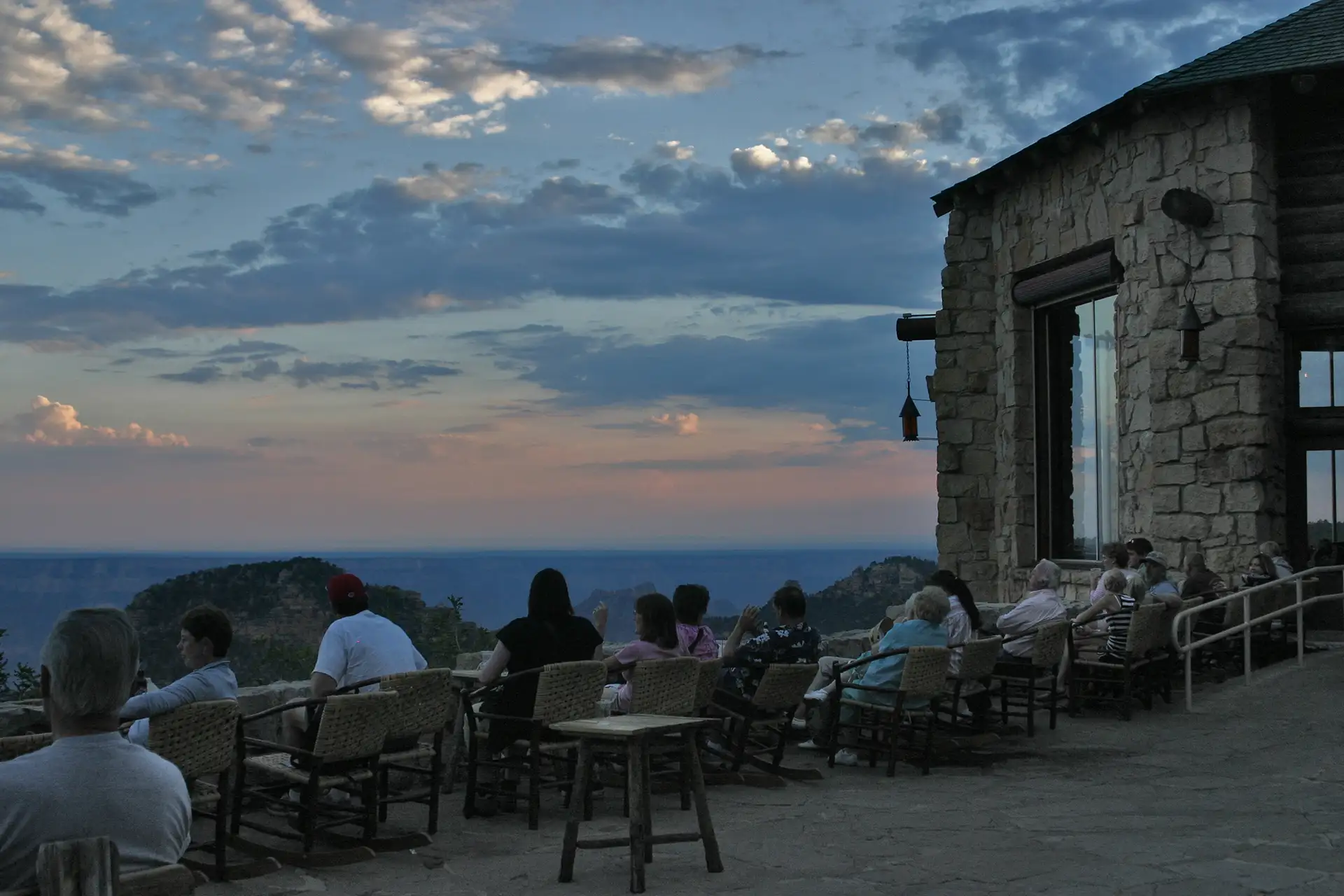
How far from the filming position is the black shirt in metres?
7.51

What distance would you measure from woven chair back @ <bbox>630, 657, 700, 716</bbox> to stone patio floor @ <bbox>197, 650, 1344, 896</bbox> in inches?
21.6

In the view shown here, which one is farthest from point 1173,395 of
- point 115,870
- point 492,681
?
point 115,870

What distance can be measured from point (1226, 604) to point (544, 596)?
744 cm

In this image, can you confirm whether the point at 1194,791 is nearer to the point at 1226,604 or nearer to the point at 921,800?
the point at 921,800

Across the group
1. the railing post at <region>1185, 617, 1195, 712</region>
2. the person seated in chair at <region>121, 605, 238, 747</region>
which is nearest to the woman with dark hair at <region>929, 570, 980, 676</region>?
the railing post at <region>1185, 617, 1195, 712</region>

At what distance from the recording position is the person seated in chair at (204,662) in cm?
576

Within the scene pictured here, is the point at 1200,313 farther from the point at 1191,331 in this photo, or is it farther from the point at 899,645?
the point at 899,645

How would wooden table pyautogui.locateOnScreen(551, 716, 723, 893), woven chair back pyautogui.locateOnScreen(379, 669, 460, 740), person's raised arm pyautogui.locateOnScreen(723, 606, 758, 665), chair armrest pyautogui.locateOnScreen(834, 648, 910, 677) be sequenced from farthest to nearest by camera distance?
person's raised arm pyautogui.locateOnScreen(723, 606, 758, 665) < chair armrest pyautogui.locateOnScreen(834, 648, 910, 677) < woven chair back pyautogui.locateOnScreen(379, 669, 460, 740) < wooden table pyautogui.locateOnScreen(551, 716, 723, 893)

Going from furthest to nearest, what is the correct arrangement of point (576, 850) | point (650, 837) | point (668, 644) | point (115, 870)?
point (668, 644)
point (576, 850)
point (650, 837)
point (115, 870)

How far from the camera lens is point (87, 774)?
10.6 ft

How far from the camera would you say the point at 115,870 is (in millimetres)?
2951

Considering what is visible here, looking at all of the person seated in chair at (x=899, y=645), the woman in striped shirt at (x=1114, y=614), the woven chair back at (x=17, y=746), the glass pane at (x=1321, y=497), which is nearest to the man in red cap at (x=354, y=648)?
the woven chair back at (x=17, y=746)

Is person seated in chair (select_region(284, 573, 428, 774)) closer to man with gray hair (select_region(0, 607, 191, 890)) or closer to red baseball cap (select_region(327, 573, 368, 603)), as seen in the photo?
red baseball cap (select_region(327, 573, 368, 603))

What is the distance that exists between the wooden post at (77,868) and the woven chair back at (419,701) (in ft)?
12.1
